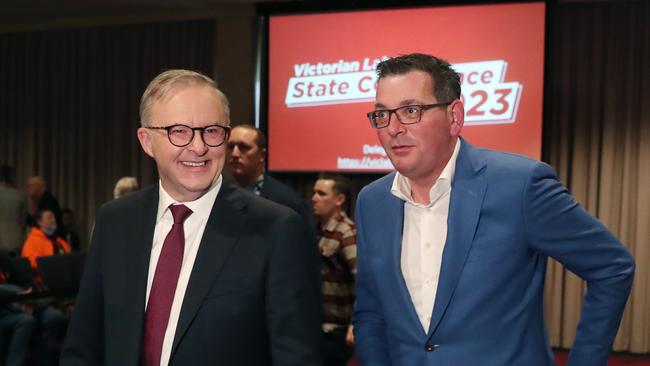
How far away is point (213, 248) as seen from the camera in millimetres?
1528

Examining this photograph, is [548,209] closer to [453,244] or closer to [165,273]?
[453,244]

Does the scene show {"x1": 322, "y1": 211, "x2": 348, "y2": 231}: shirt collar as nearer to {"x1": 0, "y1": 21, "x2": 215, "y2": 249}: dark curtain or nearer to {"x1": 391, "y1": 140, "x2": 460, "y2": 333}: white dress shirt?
{"x1": 391, "y1": 140, "x2": 460, "y2": 333}: white dress shirt

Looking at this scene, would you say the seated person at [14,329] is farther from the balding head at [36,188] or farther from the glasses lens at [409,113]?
the glasses lens at [409,113]

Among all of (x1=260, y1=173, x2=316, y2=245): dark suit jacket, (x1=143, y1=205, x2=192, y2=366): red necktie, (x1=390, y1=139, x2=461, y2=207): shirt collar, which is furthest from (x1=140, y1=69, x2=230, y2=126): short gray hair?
(x1=260, y1=173, x2=316, y2=245): dark suit jacket

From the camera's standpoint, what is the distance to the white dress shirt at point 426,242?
1706mm

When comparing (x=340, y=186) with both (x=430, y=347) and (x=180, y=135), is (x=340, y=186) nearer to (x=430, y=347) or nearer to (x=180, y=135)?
(x=430, y=347)

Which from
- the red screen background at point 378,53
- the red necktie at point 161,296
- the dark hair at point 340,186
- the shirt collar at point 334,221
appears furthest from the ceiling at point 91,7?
the red necktie at point 161,296

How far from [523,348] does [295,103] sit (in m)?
5.18

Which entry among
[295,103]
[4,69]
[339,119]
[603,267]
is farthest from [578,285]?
[4,69]

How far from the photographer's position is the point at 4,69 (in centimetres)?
849

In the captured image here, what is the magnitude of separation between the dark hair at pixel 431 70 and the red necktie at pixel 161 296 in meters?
0.64

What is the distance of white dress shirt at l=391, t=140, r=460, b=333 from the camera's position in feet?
5.60

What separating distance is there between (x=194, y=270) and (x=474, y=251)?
656 mm

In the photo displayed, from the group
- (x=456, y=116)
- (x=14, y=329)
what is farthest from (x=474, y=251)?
(x=14, y=329)
